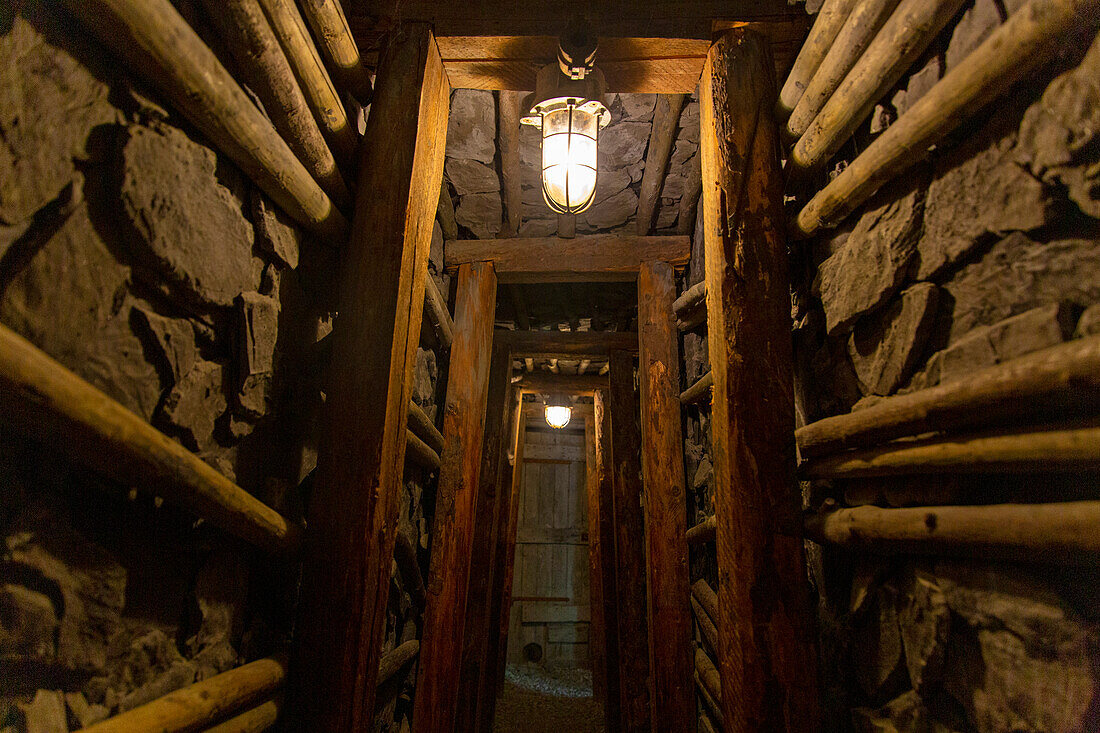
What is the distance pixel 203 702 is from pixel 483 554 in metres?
3.37

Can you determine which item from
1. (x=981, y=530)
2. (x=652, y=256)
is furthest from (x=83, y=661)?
(x=652, y=256)

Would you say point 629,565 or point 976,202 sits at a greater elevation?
point 976,202

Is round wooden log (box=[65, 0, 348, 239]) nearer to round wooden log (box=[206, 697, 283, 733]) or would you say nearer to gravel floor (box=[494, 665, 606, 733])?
round wooden log (box=[206, 697, 283, 733])

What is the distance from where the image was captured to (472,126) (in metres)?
3.00

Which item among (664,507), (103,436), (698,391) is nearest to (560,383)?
(664,507)

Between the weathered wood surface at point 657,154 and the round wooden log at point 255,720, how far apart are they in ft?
9.36

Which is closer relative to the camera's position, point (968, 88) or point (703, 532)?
point (968, 88)

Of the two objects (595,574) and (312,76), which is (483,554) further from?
(312,76)

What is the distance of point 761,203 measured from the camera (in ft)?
5.57

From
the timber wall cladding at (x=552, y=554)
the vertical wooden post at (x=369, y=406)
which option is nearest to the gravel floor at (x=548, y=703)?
the timber wall cladding at (x=552, y=554)

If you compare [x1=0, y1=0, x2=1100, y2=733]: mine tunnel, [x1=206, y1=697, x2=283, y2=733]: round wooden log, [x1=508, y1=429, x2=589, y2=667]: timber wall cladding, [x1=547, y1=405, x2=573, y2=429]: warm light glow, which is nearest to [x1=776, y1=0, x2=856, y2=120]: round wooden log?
[x1=0, y1=0, x2=1100, y2=733]: mine tunnel

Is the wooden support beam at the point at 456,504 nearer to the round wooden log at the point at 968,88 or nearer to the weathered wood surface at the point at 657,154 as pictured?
the weathered wood surface at the point at 657,154

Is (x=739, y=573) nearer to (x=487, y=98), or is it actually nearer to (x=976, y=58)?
(x=976, y=58)

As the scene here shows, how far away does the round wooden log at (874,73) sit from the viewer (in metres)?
1.22
